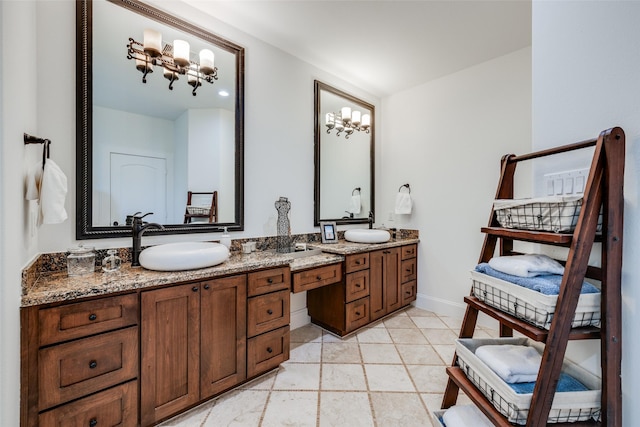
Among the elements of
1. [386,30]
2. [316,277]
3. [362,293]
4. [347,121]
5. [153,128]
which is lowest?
[362,293]

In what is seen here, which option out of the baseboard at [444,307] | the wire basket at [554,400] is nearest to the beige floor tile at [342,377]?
the wire basket at [554,400]

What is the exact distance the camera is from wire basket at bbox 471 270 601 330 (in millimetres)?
909

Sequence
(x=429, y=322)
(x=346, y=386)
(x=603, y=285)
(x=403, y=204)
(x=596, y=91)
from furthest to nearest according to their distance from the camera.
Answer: (x=403, y=204) → (x=429, y=322) → (x=346, y=386) → (x=596, y=91) → (x=603, y=285)

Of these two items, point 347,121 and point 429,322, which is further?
point 347,121

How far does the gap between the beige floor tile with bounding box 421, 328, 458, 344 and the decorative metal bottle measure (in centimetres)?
157

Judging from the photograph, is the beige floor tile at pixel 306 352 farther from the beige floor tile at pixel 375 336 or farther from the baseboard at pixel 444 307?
the baseboard at pixel 444 307

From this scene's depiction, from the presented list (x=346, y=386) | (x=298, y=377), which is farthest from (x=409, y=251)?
(x=298, y=377)

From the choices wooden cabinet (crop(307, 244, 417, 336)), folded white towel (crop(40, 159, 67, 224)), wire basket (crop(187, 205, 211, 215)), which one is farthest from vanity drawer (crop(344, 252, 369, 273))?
folded white towel (crop(40, 159, 67, 224))

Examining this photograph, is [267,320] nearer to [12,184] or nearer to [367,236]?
[367,236]

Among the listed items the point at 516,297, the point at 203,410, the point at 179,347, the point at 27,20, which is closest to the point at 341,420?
the point at 203,410

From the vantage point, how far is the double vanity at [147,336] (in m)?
1.16

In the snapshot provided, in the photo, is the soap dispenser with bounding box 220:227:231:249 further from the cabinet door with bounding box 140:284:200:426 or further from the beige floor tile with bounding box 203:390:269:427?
the beige floor tile with bounding box 203:390:269:427

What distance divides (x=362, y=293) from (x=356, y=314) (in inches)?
7.9

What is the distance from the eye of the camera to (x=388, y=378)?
192 centimetres
